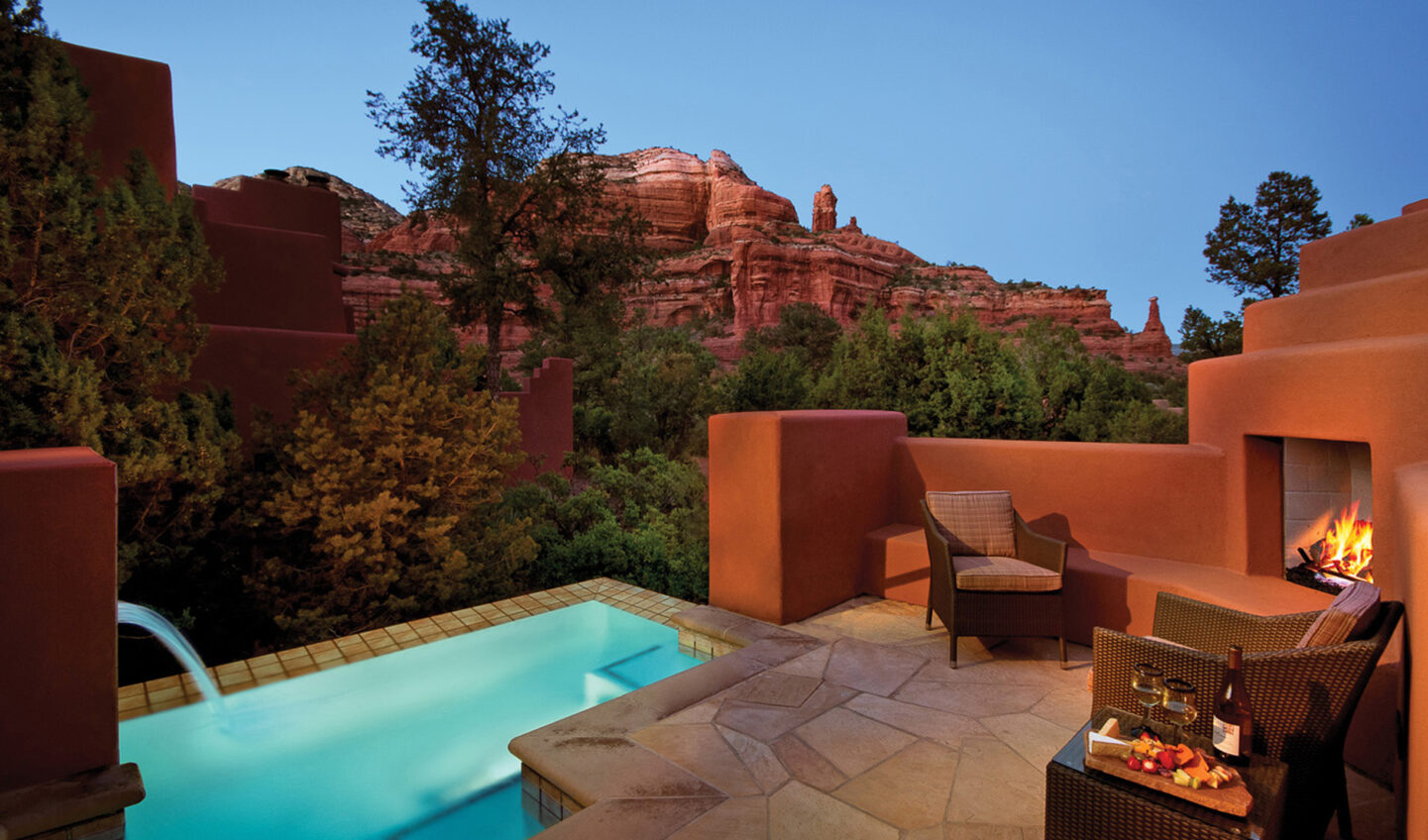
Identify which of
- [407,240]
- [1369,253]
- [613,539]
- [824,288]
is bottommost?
[613,539]

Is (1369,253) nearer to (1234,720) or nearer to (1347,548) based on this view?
(1347,548)

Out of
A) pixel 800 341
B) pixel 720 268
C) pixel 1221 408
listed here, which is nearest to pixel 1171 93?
pixel 720 268

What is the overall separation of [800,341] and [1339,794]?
73.3 feet

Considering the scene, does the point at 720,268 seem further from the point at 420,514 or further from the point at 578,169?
the point at 420,514

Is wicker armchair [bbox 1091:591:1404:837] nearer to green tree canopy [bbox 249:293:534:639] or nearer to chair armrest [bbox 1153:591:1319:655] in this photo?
chair armrest [bbox 1153:591:1319:655]

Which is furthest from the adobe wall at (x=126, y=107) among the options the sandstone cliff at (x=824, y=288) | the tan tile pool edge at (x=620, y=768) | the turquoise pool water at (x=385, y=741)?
the sandstone cliff at (x=824, y=288)

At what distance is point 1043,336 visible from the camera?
10.2m

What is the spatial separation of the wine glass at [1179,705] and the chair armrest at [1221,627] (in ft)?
2.21

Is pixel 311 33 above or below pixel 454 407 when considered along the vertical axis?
above

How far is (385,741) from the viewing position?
3678 millimetres

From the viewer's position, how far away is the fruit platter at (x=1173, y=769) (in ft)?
5.53

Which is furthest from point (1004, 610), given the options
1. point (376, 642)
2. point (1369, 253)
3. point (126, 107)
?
point (126, 107)

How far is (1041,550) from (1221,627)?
127 centimetres

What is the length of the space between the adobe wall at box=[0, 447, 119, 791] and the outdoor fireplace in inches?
223
